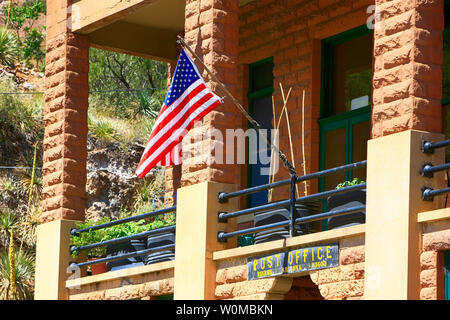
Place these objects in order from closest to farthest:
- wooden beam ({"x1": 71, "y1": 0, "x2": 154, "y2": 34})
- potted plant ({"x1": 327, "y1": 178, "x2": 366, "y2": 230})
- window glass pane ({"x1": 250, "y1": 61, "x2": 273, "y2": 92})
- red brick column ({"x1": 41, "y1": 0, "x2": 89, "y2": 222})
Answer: potted plant ({"x1": 327, "y1": 178, "x2": 366, "y2": 230}), wooden beam ({"x1": 71, "y1": 0, "x2": 154, "y2": 34}), red brick column ({"x1": 41, "y1": 0, "x2": 89, "y2": 222}), window glass pane ({"x1": 250, "y1": 61, "x2": 273, "y2": 92})

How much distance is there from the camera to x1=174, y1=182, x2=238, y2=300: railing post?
14.7m

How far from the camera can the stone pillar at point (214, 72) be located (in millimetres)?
14938

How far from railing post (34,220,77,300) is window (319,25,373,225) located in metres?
4.44

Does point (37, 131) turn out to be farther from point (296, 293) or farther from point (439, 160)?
point (439, 160)

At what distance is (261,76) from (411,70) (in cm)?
760

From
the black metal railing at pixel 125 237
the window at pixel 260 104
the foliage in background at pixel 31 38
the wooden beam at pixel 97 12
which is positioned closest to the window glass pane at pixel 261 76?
the window at pixel 260 104

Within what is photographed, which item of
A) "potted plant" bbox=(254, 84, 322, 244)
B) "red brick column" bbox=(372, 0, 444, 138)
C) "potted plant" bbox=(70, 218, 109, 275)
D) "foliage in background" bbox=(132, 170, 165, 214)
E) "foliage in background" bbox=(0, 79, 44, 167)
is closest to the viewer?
"red brick column" bbox=(372, 0, 444, 138)

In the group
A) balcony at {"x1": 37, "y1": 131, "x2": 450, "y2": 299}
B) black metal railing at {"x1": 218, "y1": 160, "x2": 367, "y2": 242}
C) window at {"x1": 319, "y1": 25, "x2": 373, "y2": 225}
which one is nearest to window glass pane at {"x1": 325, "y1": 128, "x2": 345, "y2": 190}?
window at {"x1": 319, "y1": 25, "x2": 373, "y2": 225}

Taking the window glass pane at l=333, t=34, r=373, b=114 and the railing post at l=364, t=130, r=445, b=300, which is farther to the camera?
the window glass pane at l=333, t=34, r=373, b=114

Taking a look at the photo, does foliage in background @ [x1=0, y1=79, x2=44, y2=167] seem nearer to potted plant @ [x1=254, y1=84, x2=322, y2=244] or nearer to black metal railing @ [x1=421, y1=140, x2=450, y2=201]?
potted plant @ [x1=254, y1=84, x2=322, y2=244]

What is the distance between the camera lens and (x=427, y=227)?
38.3 feet

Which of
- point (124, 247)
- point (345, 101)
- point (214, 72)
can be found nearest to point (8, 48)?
point (124, 247)

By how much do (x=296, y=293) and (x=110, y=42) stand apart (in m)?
7.27

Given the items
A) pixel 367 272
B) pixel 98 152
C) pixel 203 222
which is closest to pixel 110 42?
pixel 203 222
